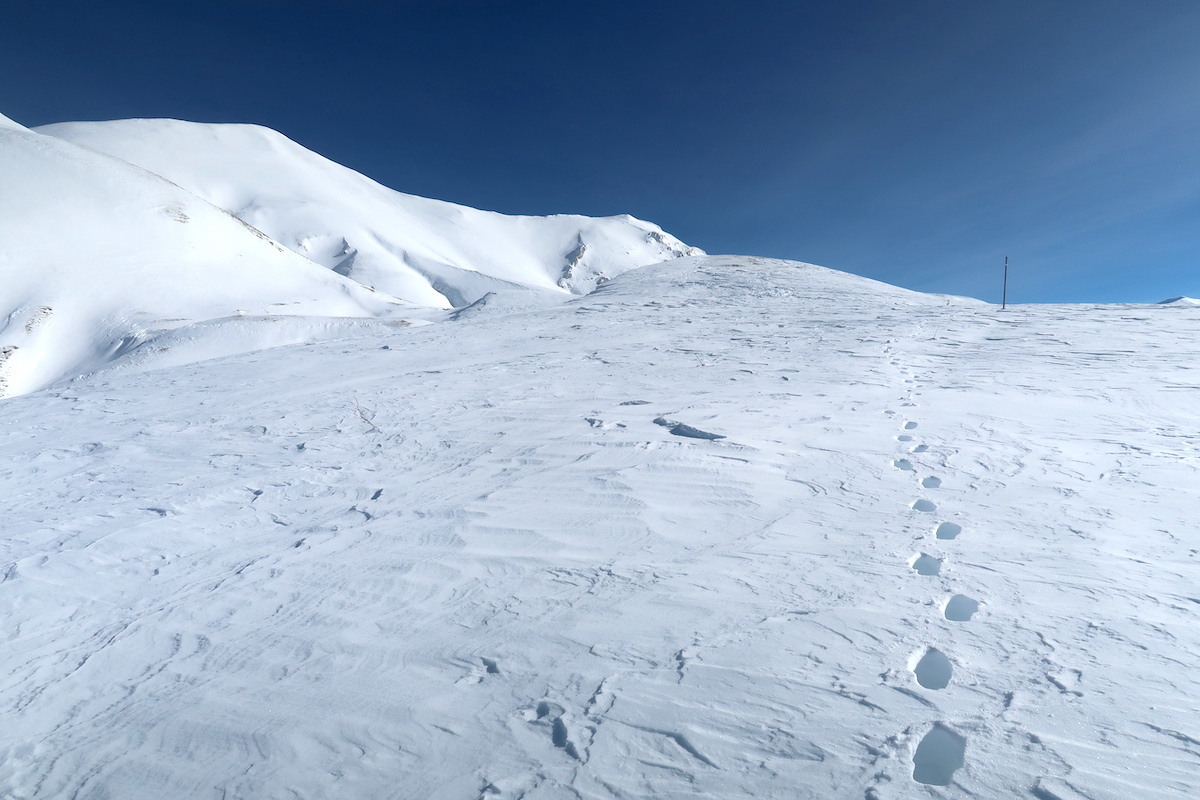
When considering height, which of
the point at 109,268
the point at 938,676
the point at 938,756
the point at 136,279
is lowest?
the point at 938,756

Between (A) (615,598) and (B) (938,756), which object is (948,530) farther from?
(A) (615,598)

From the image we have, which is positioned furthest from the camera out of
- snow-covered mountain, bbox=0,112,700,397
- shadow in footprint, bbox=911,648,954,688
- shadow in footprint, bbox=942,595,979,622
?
snow-covered mountain, bbox=0,112,700,397

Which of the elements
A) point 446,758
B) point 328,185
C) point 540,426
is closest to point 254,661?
point 446,758

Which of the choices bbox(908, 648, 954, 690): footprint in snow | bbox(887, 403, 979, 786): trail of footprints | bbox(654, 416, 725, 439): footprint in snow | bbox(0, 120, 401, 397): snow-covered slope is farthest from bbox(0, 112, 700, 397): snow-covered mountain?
bbox(908, 648, 954, 690): footprint in snow

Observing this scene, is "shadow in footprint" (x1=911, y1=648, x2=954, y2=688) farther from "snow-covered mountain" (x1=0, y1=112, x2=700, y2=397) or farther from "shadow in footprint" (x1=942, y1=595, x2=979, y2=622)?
"snow-covered mountain" (x1=0, y1=112, x2=700, y2=397)

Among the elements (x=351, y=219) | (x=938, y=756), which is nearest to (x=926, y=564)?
(x=938, y=756)

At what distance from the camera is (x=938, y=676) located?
2.69 meters

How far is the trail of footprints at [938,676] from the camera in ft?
7.39

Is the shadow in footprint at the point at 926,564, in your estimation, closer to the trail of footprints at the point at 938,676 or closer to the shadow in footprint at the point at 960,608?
the trail of footprints at the point at 938,676

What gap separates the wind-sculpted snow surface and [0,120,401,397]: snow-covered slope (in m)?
11.5

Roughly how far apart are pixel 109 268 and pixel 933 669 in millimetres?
30024

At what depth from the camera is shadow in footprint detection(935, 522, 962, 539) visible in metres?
3.89

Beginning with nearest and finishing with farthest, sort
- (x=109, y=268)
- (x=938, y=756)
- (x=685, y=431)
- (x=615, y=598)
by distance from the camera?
(x=938, y=756)
(x=615, y=598)
(x=685, y=431)
(x=109, y=268)

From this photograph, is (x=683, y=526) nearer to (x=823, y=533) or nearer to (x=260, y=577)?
(x=823, y=533)
